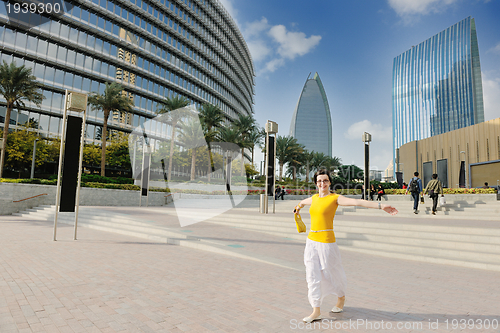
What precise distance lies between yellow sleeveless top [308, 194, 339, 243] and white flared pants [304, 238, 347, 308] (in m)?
0.07

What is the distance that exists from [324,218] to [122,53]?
177ft

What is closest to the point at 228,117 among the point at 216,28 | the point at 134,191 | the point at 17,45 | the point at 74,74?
the point at 216,28

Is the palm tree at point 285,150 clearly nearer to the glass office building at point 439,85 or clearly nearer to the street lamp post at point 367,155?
the street lamp post at point 367,155

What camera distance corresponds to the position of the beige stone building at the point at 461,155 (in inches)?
1238

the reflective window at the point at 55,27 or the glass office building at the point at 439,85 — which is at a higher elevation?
the glass office building at the point at 439,85

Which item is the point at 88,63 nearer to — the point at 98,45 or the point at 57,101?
the point at 98,45

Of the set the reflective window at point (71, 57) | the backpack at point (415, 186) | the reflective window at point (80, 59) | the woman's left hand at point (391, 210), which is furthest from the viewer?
the reflective window at point (80, 59)

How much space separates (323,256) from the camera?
3258 mm

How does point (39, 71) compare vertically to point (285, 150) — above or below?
above

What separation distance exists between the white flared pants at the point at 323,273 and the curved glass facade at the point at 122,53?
1911 inches

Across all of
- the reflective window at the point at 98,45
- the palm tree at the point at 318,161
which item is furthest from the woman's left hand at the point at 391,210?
the palm tree at the point at 318,161

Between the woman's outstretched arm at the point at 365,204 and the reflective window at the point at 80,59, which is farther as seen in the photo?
the reflective window at the point at 80,59

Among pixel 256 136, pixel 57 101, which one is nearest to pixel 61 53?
pixel 57 101

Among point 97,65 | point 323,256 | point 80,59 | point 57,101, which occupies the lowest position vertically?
point 323,256
